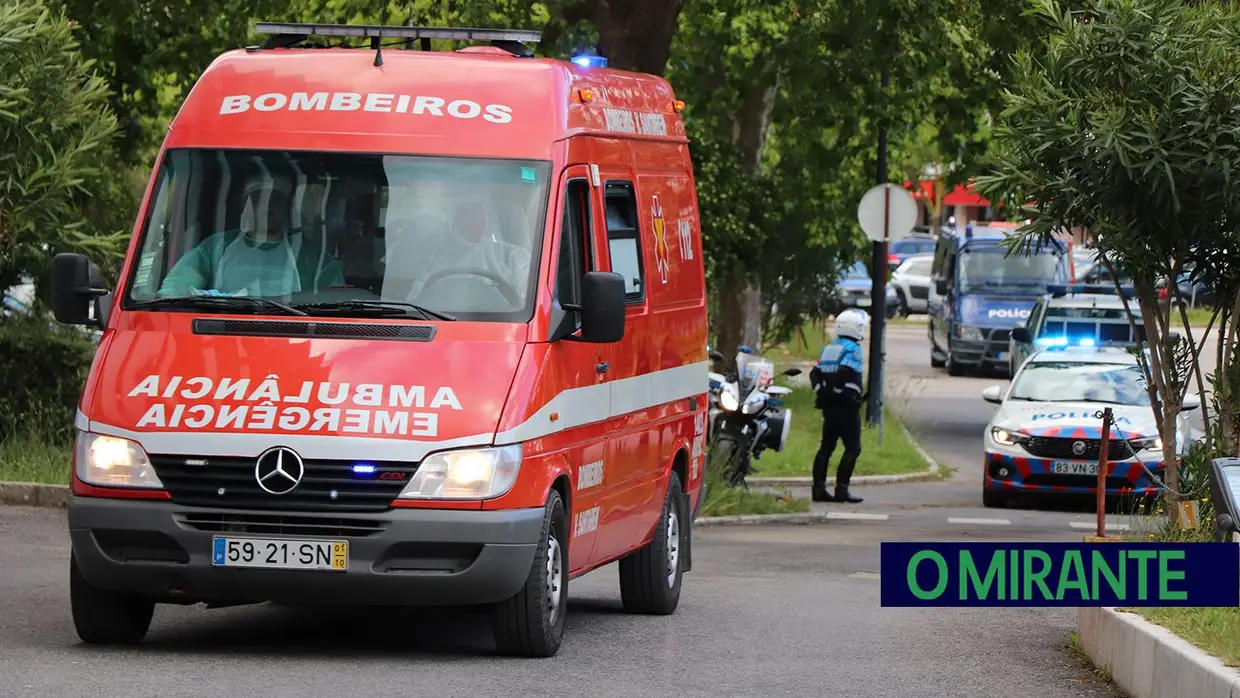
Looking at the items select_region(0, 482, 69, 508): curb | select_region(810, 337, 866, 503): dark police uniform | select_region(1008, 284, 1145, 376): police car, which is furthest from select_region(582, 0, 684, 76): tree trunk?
select_region(1008, 284, 1145, 376): police car

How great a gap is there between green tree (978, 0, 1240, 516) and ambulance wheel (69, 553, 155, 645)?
5.93m

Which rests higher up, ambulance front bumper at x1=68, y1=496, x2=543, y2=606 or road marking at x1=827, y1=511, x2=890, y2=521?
ambulance front bumper at x1=68, y1=496, x2=543, y2=606

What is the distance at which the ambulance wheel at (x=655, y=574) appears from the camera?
1241 centimetres

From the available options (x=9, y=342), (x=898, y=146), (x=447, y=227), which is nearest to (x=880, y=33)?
(x=9, y=342)

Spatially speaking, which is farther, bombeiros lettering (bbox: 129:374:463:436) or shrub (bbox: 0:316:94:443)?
shrub (bbox: 0:316:94:443)

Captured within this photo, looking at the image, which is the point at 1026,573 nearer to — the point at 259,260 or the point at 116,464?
the point at 116,464

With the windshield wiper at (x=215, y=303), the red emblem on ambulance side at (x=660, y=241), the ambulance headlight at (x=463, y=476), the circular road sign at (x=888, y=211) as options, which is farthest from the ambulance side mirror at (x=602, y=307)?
the circular road sign at (x=888, y=211)

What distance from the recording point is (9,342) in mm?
19438

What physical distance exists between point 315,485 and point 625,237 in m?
2.72

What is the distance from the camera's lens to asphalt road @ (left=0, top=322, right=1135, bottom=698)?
924cm

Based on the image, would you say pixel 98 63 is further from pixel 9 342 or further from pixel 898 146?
pixel 898 146

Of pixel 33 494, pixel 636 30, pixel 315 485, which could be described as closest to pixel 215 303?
pixel 315 485

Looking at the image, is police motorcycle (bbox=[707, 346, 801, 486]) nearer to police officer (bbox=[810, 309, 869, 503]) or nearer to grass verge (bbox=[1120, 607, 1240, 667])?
police officer (bbox=[810, 309, 869, 503])

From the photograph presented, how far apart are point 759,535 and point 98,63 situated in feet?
27.2
